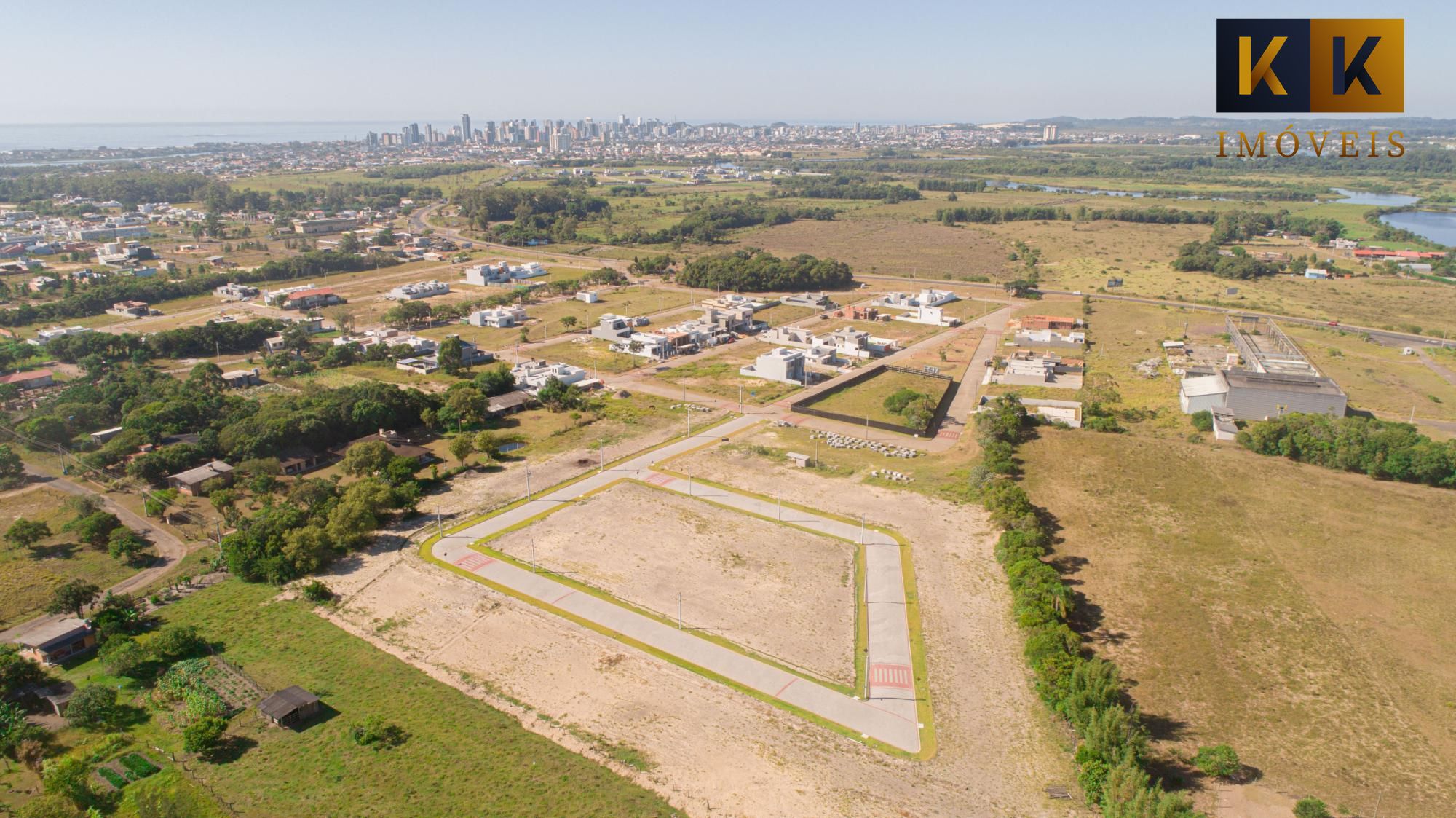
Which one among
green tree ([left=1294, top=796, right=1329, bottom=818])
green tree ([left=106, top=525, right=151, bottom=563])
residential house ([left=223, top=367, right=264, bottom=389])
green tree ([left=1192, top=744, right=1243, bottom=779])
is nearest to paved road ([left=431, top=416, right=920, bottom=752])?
green tree ([left=1192, top=744, right=1243, bottom=779])

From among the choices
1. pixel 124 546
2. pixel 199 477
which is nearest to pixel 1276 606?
pixel 124 546

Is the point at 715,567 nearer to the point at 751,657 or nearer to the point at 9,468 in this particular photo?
the point at 751,657

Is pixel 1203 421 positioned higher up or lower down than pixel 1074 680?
higher up

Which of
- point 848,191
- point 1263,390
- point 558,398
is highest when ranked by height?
point 848,191

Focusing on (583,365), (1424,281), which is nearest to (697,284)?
(583,365)

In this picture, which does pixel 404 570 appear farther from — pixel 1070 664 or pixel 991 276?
pixel 991 276

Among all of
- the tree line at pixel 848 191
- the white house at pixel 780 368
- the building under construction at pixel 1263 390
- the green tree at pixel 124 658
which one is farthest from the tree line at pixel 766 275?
the tree line at pixel 848 191

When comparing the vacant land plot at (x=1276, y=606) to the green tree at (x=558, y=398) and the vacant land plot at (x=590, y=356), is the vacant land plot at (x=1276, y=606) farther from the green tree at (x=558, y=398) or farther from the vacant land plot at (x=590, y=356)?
the vacant land plot at (x=590, y=356)
